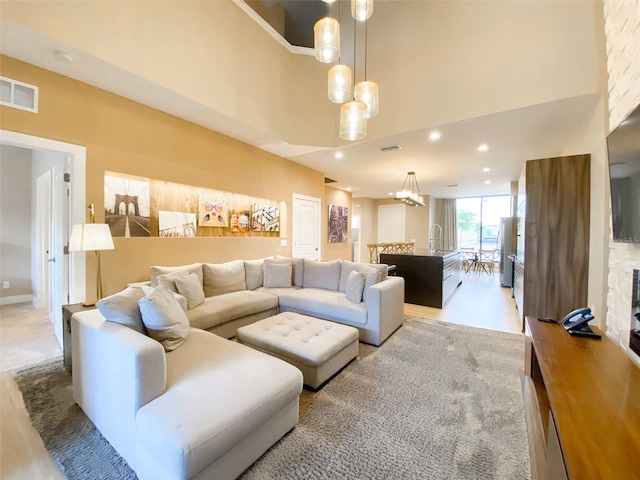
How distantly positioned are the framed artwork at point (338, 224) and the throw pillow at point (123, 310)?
19.3 feet

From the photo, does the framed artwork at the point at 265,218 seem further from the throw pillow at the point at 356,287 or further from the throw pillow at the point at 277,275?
the throw pillow at the point at 356,287

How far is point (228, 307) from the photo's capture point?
312cm

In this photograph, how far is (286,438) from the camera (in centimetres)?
167

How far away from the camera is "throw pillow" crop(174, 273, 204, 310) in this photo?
2963mm

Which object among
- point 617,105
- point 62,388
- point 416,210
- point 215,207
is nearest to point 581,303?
point 617,105

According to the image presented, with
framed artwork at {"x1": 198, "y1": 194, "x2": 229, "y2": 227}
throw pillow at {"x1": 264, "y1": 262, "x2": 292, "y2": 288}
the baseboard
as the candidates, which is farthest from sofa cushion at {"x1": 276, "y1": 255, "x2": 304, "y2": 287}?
the baseboard

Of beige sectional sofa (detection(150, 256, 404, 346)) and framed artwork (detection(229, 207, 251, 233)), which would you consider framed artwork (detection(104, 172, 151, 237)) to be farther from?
framed artwork (detection(229, 207, 251, 233))

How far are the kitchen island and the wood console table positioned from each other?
9.47ft

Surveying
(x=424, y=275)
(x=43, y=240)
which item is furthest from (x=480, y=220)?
(x=43, y=240)

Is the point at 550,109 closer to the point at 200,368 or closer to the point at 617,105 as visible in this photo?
the point at 617,105

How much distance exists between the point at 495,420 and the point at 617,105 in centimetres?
268

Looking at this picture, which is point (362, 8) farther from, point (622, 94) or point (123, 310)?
point (123, 310)

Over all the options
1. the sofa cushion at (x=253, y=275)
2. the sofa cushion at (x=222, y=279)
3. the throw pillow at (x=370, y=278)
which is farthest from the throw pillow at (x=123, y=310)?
the throw pillow at (x=370, y=278)

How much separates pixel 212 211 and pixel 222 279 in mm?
1221
